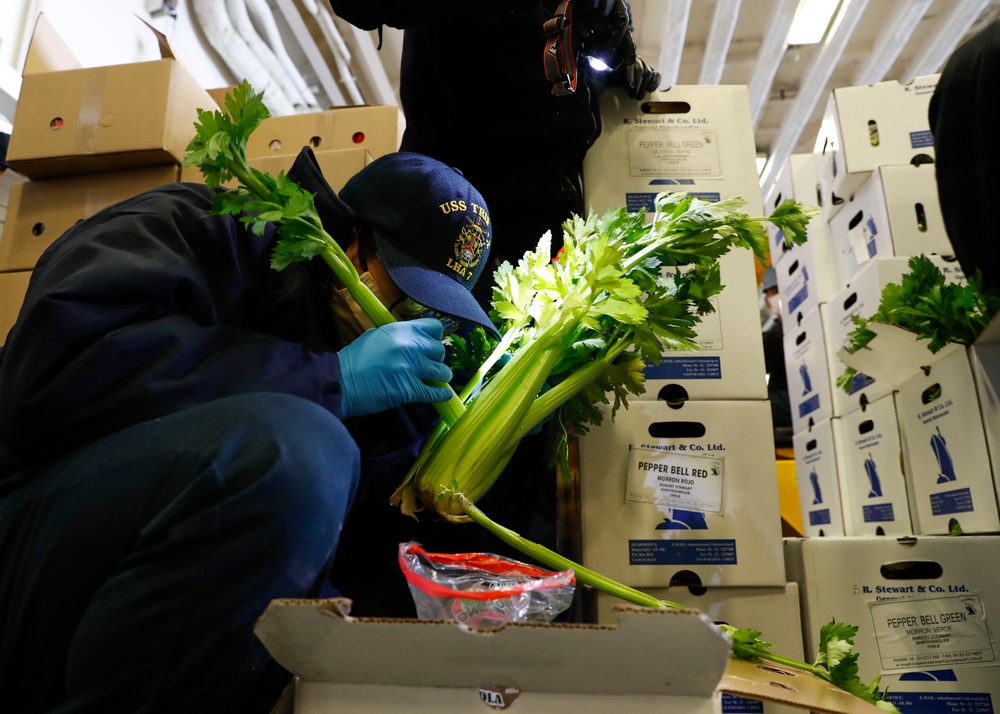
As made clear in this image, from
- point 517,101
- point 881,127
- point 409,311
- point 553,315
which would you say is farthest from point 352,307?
point 881,127

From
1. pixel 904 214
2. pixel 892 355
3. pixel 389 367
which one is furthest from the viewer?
pixel 904 214

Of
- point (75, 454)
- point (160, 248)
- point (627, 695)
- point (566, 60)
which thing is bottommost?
point (627, 695)

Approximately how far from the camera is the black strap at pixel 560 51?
1.48 m

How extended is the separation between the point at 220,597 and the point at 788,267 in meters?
2.41

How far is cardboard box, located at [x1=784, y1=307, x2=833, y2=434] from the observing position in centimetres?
228

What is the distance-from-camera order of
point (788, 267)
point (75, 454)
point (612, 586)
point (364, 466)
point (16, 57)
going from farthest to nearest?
point (788, 267) < point (16, 57) < point (364, 466) < point (612, 586) < point (75, 454)

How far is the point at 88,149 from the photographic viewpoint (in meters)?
1.78

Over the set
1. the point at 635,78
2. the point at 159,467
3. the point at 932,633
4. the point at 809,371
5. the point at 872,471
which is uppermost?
the point at 635,78

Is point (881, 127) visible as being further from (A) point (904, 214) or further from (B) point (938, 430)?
(B) point (938, 430)

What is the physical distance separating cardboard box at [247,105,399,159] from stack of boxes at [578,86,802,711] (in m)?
0.76

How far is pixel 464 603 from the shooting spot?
2.54 feet

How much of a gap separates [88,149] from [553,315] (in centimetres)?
130

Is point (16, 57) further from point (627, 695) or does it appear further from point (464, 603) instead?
point (627, 695)

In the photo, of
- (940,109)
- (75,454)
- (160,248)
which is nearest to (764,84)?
(940,109)
